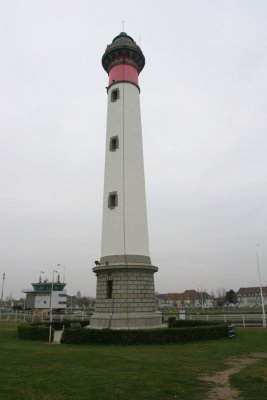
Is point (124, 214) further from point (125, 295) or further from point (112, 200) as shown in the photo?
point (125, 295)

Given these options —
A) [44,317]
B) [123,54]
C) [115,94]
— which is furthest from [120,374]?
[44,317]

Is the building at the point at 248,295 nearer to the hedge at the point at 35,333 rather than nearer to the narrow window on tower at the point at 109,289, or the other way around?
the narrow window on tower at the point at 109,289

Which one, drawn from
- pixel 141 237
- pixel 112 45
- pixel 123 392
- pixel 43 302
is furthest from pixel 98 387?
pixel 43 302

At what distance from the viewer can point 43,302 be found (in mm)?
82938

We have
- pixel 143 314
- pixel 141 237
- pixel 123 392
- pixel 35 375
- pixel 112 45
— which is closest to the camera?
pixel 123 392

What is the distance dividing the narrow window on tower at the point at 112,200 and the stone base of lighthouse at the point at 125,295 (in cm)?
398

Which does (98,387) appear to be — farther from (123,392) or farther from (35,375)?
(35,375)

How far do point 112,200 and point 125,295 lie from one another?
7299 millimetres

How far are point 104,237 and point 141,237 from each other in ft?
9.30

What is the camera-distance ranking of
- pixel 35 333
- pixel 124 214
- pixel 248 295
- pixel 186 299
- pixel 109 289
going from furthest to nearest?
pixel 186 299
pixel 248 295
pixel 124 214
pixel 109 289
pixel 35 333

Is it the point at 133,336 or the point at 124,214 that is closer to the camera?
the point at 133,336

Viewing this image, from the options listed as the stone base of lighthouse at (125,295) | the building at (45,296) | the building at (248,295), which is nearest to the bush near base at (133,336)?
the stone base of lighthouse at (125,295)

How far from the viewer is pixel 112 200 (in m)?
28.0

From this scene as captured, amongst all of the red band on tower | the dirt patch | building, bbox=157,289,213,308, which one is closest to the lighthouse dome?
the red band on tower
